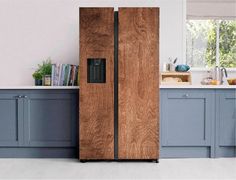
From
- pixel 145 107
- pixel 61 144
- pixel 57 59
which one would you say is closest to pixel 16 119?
pixel 61 144

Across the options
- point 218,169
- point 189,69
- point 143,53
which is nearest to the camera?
point 218,169

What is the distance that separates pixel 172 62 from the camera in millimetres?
5137

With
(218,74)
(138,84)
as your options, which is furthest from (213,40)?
(138,84)

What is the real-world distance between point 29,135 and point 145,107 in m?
1.31

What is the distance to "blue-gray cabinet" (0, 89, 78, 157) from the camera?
4559 millimetres

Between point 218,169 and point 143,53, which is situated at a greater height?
point 143,53

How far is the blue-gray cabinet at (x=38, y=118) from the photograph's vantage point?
4.56 metres

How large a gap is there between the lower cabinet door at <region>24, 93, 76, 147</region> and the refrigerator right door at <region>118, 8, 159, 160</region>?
57cm

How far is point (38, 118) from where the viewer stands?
458 cm

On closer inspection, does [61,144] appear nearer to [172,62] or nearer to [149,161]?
[149,161]

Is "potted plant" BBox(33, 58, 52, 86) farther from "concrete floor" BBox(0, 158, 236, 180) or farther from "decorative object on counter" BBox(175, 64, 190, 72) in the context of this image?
"decorative object on counter" BBox(175, 64, 190, 72)

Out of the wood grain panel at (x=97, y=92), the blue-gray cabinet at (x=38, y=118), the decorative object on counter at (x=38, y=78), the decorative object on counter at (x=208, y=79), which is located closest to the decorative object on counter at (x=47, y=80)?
the decorative object on counter at (x=38, y=78)

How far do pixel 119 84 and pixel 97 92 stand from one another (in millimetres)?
246

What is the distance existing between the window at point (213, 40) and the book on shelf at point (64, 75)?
166cm
